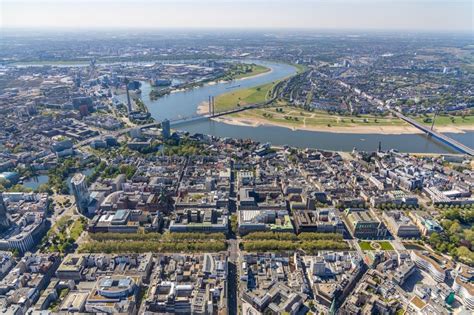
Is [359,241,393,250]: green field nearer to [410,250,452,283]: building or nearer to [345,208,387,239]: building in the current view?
[345,208,387,239]: building

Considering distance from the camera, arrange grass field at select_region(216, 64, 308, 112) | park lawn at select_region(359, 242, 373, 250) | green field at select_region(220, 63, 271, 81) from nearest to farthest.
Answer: park lawn at select_region(359, 242, 373, 250), grass field at select_region(216, 64, 308, 112), green field at select_region(220, 63, 271, 81)

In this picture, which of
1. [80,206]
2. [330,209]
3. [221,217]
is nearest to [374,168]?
[330,209]

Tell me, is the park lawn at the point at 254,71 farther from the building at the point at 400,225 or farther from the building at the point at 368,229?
the building at the point at 368,229

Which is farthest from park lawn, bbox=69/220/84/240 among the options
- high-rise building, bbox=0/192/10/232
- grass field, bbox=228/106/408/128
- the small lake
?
grass field, bbox=228/106/408/128

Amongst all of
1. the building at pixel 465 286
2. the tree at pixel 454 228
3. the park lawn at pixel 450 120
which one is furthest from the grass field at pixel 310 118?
the building at pixel 465 286

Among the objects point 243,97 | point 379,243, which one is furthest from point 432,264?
point 243,97

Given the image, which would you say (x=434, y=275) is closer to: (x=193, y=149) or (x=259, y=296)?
(x=259, y=296)
